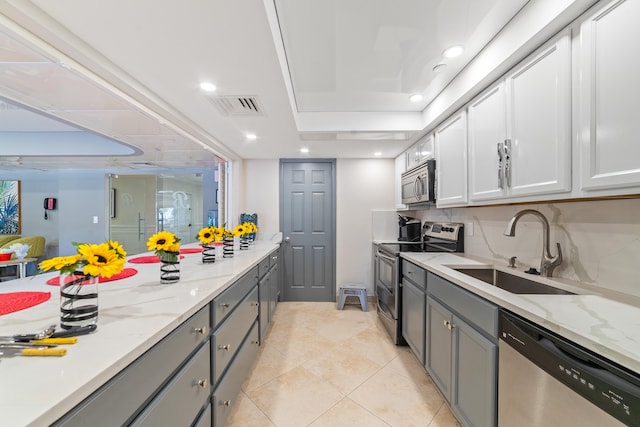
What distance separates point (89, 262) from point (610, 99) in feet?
6.37

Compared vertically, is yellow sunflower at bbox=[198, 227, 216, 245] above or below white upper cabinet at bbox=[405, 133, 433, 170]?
below

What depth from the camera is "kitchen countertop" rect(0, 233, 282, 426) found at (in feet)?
1.65

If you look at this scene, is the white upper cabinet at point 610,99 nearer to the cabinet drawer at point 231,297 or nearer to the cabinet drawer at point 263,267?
the cabinet drawer at point 231,297

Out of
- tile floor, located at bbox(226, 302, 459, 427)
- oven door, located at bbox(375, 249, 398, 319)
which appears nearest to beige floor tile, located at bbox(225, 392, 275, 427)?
tile floor, located at bbox(226, 302, 459, 427)

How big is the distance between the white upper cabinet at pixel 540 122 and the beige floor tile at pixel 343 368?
67.5 inches

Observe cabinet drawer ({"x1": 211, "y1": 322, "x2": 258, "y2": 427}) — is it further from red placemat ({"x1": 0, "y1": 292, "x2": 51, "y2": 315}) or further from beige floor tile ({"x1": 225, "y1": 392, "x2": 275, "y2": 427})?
red placemat ({"x1": 0, "y1": 292, "x2": 51, "y2": 315})

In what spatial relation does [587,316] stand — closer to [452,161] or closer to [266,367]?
[452,161]

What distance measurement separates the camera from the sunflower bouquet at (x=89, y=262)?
763 millimetres

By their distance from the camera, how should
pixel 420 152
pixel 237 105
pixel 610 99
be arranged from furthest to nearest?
1. pixel 420 152
2. pixel 237 105
3. pixel 610 99

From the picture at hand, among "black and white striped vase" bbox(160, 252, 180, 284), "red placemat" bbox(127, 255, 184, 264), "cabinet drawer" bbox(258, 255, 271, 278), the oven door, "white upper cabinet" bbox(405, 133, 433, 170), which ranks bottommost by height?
the oven door

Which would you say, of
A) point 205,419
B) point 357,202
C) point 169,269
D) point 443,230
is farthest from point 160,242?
point 357,202

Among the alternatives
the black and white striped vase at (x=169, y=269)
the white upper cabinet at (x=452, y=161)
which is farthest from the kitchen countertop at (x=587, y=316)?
the black and white striped vase at (x=169, y=269)

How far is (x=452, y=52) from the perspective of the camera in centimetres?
169

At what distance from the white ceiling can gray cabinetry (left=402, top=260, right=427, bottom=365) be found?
57.7 inches
